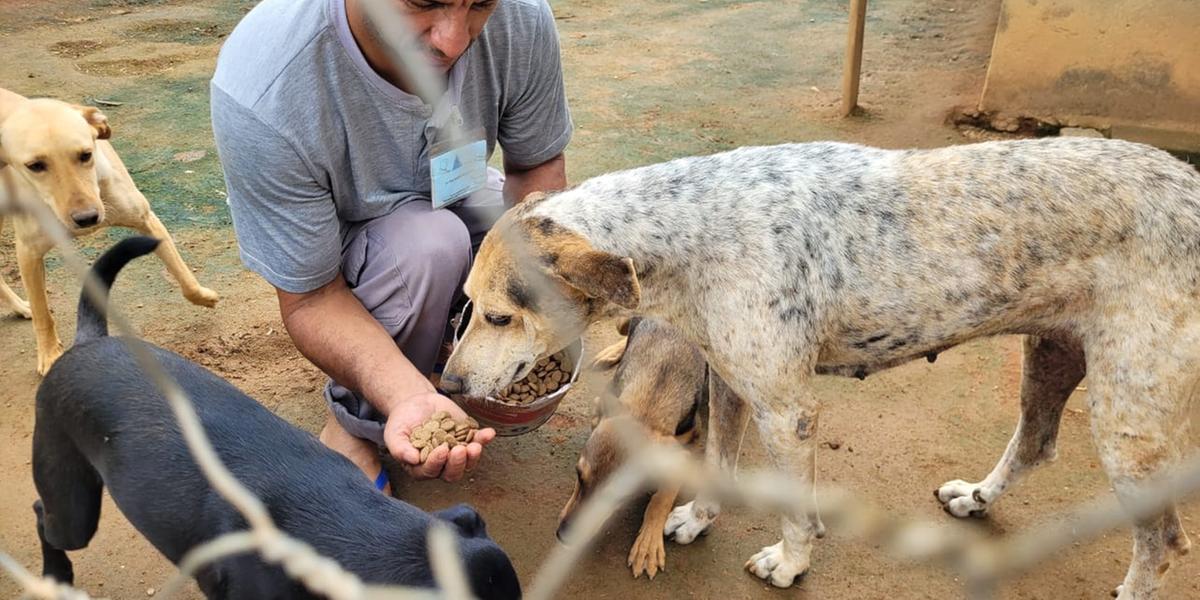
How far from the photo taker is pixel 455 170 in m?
3.24

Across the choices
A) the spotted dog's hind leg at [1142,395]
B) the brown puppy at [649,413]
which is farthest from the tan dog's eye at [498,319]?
the spotted dog's hind leg at [1142,395]

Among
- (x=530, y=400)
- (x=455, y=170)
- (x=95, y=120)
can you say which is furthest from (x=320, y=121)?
(x=95, y=120)

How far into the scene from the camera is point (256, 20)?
2.99m

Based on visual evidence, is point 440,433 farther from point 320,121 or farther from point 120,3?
point 120,3

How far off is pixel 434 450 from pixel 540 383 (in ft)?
3.00

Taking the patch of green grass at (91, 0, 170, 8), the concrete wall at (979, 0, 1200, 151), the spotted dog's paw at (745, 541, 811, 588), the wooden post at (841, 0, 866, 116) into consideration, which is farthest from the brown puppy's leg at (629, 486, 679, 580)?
the patch of green grass at (91, 0, 170, 8)

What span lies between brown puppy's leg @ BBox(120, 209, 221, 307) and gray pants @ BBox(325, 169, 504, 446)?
1275 millimetres

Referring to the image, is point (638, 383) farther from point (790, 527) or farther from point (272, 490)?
point (272, 490)

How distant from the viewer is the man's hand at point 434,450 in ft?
8.36

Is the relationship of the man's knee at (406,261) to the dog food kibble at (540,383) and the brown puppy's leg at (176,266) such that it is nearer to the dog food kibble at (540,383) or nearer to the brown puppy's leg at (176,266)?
the dog food kibble at (540,383)

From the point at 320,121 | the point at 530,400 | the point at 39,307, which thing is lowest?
the point at 530,400

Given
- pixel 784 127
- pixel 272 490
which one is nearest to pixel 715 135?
pixel 784 127

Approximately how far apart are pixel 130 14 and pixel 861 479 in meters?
8.08

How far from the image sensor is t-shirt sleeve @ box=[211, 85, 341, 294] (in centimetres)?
Result: 284
